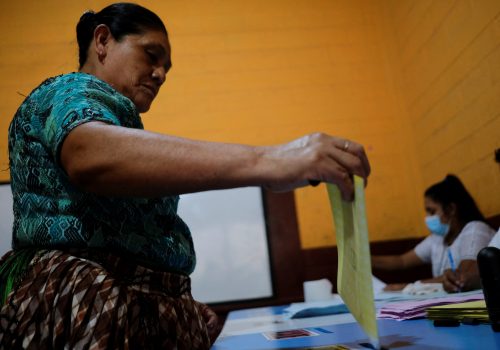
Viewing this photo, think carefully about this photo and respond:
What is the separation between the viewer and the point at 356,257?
61cm

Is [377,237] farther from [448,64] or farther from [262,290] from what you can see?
[448,64]

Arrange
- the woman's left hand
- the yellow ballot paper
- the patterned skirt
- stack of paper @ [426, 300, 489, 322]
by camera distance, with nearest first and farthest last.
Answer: the yellow ballot paper < the patterned skirt < stack of paper @ [426, 300, 489, 322] < the woman's left hand

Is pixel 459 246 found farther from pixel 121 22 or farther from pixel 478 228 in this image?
pixel 121 22

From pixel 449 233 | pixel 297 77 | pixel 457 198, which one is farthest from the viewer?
pixel 297 77

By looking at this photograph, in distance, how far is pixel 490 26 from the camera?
92.9 inches

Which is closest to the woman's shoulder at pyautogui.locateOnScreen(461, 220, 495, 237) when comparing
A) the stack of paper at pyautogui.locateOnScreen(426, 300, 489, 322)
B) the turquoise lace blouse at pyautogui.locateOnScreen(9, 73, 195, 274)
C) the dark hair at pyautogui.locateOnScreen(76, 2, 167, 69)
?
the stack of paper at pyautogui.locateOnScreen(426, 300, 489, 322)

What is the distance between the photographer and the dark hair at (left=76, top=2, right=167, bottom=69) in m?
1.03

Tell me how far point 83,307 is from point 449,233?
255 cm

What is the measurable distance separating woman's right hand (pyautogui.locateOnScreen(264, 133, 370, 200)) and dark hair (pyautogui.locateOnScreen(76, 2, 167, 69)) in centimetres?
58

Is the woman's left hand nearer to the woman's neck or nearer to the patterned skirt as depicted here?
the patterned skirt

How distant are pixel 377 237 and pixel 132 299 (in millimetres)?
2828

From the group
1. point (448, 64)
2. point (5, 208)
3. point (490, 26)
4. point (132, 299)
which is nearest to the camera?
point (132, 299)

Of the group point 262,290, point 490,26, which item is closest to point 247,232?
point 262,290

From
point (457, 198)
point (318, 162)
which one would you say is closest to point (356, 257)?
point (318, 162)
